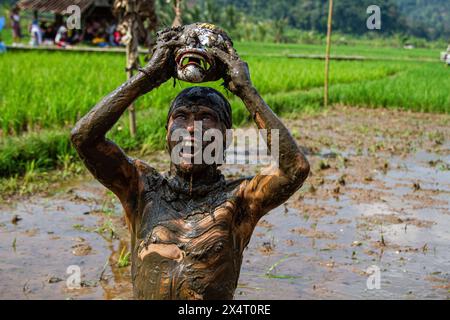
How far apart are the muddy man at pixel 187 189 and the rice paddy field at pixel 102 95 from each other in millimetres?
216

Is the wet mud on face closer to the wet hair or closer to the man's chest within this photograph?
the man's chest

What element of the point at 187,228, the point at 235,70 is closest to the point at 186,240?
the point at 187,228

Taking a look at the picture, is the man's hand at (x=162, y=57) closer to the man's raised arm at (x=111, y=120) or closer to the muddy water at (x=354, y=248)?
the man's raised arm at (x=111, y=120)

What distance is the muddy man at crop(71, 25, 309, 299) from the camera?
2260 millimetres

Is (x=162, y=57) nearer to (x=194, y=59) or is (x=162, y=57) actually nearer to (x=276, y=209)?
(x=194, y=59)

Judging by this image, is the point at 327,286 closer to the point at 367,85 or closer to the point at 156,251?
the point at 156,251

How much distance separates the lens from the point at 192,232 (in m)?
2.38

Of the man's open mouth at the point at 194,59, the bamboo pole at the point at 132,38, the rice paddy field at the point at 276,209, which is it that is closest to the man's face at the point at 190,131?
the man's open mouth at the point at 194,59

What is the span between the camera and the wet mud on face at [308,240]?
4066 millimetres

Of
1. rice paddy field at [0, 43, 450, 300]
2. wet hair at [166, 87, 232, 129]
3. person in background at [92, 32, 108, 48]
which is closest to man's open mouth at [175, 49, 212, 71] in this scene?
wet hair at [166, 87, 232, 129]
